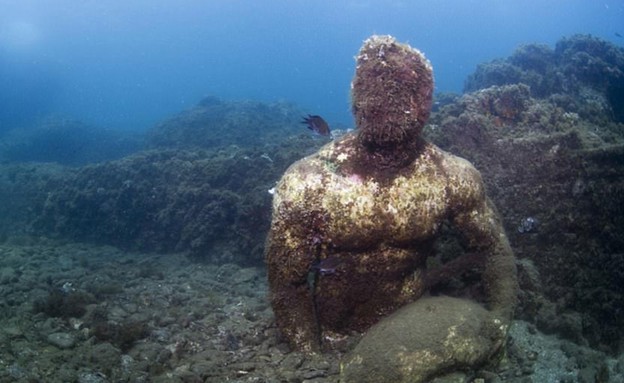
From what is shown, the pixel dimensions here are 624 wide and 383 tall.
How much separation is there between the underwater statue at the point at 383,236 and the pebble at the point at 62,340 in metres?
2.66

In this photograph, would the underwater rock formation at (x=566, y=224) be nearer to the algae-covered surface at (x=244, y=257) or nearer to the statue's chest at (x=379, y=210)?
the algae-covered surface at (x=244, y=257)

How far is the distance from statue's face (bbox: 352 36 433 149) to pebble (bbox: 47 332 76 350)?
14.7 ft

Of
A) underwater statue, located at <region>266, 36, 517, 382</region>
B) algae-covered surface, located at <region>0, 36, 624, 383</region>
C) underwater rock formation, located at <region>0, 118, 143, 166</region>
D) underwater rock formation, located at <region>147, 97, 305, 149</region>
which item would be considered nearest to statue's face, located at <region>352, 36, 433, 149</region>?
underwater statue, located at <region>266, 36, 517, 382</region>

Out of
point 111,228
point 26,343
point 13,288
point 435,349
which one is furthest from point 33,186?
point 435,349

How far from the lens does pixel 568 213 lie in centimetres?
638

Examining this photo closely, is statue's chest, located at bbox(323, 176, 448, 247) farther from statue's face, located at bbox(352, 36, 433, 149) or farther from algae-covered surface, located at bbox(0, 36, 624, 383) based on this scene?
algae-covered surface, located at bbox(0, 36, 624, 383)

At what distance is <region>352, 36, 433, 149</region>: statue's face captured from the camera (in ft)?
15.1

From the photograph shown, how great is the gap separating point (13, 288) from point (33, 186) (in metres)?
13.0

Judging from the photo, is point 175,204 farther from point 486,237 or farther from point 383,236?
point 486,237

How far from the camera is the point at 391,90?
4582 mm

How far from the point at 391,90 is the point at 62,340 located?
505 cm

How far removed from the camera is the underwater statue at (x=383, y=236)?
4.57m

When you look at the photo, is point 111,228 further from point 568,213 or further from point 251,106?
point 251,106

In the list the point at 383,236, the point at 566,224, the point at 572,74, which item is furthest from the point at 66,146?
the point at 566,224
